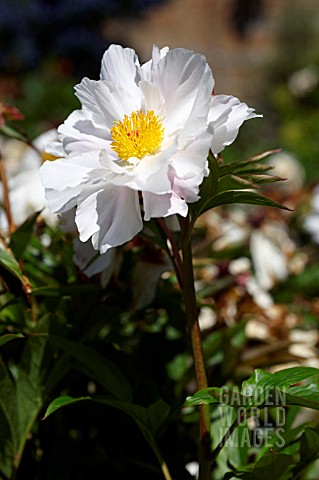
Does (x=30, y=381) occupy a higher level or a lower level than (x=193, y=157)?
lower

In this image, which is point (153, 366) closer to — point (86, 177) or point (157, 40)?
point (86, 177)

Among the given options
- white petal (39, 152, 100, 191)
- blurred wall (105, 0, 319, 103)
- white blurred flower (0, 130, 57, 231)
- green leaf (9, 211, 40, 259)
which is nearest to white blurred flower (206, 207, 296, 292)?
white blurred flower (0, 130, 57, 231)

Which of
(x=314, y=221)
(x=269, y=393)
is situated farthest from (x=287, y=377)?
(x=314, y=221)

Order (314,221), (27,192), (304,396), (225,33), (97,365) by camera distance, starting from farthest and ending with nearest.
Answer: (225,33), (314,221), (27,192), (97,365), (304,396)

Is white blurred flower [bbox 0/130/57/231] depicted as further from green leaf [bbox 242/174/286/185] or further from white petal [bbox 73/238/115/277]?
green leaf [bbox 242/174/286/185]

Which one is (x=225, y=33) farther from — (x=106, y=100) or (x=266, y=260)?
(x=106, y=100)

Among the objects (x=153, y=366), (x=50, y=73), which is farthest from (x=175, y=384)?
(x=50, y=73)
